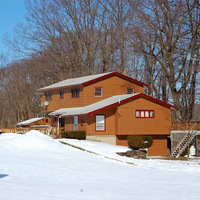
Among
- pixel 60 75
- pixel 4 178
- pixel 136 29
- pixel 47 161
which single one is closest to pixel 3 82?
pixel 60 75

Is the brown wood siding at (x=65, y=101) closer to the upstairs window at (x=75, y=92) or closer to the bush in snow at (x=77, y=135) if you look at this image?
the upstairs window at (x=75, y=92)

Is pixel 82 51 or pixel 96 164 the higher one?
pixel 82 51

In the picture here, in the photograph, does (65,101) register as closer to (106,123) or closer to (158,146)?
(106,123)

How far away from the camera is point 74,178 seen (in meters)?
21.0

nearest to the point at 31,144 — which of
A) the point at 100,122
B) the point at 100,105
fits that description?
the point at 100,122

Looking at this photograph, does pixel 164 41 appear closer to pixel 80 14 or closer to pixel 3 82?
pixel 80 14

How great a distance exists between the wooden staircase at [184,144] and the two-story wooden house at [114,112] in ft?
4.87

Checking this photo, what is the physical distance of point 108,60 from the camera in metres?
66.9

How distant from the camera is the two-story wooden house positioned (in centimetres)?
4600

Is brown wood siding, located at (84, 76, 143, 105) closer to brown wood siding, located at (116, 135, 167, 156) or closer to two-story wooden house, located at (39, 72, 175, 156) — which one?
two-story wooden house, located at (39, 72, 175, 156)

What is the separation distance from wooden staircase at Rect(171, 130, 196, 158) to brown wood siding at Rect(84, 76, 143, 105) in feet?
29.6

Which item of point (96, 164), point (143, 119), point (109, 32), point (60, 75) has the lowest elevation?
point (96, 164)

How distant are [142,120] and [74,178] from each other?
87.3 feet

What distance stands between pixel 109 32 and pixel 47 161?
134 ft
